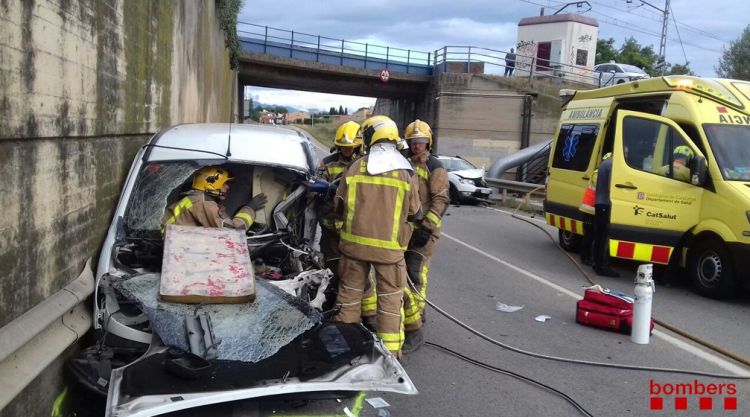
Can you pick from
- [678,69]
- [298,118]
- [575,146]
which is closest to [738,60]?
[678,69]

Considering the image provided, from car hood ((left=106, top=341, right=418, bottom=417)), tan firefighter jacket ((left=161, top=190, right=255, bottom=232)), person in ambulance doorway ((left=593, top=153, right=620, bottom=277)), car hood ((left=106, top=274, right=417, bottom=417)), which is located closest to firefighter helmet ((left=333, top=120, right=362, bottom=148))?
tan firefighter jacket ((left=161, top=190, right=255, bottom=232))

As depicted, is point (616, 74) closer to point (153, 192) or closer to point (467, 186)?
point (467, 186)

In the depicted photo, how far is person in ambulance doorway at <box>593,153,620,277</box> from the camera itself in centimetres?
840

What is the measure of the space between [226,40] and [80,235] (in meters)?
18.2

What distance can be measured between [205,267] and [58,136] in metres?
1.13

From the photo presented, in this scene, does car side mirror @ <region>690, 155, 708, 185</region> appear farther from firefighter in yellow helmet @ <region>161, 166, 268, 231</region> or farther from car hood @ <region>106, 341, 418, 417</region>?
car hood @ <region>106, 341, 418, 417</region>

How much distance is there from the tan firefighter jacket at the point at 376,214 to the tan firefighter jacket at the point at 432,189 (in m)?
0.89

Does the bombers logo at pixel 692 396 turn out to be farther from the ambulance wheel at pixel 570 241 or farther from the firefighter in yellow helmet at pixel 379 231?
the ambulance wheel at pixel 570 241

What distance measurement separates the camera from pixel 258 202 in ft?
17.7

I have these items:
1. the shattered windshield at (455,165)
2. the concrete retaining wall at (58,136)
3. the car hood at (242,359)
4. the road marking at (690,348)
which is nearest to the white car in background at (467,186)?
the shattered windshield at (455,165)

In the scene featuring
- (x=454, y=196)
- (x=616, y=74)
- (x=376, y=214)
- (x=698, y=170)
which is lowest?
(x=454, y=196)

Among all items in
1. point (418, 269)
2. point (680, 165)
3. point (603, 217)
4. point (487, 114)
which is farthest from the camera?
point (487, 114)

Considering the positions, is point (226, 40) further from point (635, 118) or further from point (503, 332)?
point (503, 332)

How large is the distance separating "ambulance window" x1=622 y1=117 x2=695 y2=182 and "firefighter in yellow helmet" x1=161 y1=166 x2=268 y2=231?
5527 millimetres
